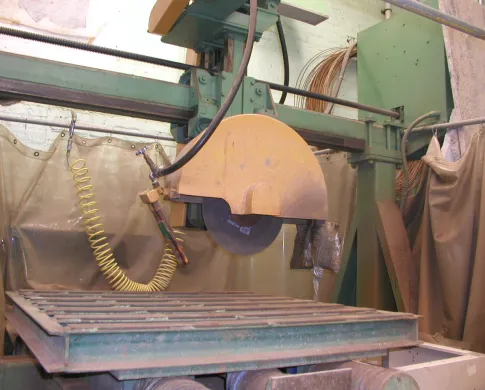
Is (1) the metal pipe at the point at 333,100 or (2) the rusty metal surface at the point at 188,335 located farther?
(1) the metal pipe at the point at 333,100

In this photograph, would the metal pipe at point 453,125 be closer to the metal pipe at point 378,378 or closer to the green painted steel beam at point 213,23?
the green painted steel beam at point 213,23

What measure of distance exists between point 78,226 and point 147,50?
1.30 m

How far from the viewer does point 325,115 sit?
1856mm

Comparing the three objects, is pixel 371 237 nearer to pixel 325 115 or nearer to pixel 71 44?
pixel 325 115

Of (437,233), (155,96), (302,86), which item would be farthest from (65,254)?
(302,86)

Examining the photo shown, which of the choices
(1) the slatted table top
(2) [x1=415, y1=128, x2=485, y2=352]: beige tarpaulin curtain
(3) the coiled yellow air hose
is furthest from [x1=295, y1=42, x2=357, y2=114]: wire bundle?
(1) the slatted table top

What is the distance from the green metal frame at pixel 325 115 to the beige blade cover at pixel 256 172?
25 centimetres

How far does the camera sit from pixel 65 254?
85.2 inches

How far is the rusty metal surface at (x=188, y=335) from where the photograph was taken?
775 mm

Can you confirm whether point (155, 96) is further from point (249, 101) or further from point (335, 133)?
point (335, 133)

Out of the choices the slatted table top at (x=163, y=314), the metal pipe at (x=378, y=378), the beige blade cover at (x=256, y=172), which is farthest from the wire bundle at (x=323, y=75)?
the metal pipe at (x=378, y=378)

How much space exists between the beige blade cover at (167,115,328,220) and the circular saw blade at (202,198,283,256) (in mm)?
109

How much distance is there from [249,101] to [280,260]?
1428 mm

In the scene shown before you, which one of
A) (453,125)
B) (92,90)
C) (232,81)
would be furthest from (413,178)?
(92,90)
